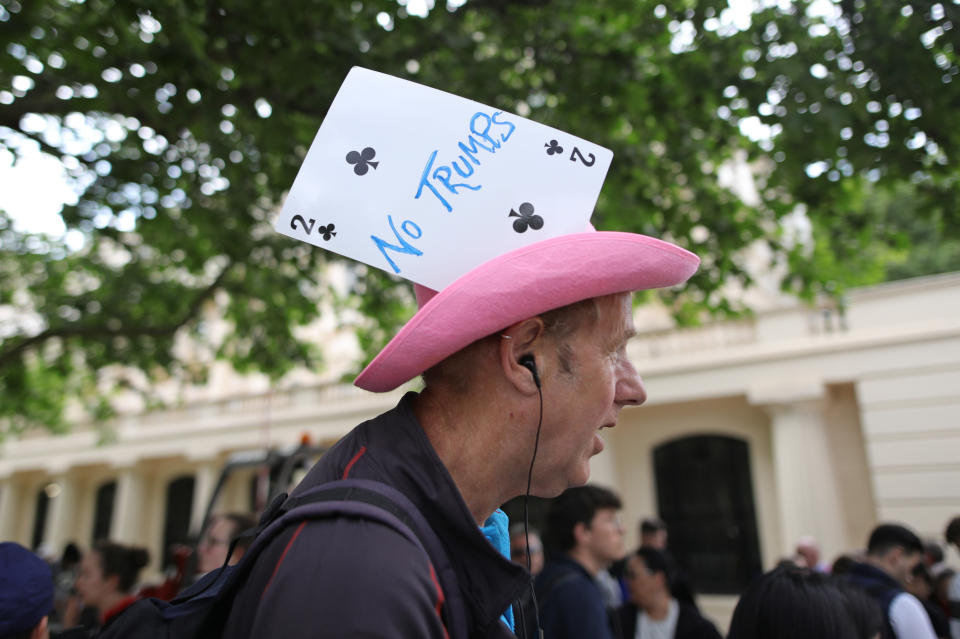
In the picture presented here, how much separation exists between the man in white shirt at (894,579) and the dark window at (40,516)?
2657 centimetres

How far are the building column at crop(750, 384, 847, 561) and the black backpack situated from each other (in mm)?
11712

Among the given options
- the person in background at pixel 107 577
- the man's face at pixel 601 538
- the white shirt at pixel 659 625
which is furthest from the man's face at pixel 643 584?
the person in background at pixel 107 577

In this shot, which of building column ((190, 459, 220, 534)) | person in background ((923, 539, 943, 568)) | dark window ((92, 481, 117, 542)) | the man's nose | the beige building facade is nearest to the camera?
the man's nose

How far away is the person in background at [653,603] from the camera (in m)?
4.57

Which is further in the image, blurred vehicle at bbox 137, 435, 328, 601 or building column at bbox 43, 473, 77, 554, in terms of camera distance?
building column at bbox 43, 473, 77, 554

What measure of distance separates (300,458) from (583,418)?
5.31 m

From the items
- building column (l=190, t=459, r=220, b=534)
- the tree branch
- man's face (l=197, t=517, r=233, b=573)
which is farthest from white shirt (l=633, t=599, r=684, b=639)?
building column (l=190, t=459, r=220, b=534)

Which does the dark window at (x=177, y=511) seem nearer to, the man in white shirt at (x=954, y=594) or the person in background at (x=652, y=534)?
the person in background at (x=652, y=534)

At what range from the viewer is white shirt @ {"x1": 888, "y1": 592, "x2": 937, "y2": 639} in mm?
3176

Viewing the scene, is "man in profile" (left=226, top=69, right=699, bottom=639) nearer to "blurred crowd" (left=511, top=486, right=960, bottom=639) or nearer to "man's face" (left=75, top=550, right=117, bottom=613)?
"blurred crowd" (left=511, top=486, right=960, bottom=639)

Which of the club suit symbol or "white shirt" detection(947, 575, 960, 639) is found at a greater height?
the club suit symbol

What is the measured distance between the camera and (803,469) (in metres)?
11.5

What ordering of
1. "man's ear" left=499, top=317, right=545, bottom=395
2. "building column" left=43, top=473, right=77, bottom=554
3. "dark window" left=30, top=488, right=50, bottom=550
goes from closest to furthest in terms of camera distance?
"man's ear" left=499, top=317, right=545, bottom=395 → "building column" left=43, top=473, right=77, bottom=554 → "dark window" left=30, top=488, right=50, bottom=550

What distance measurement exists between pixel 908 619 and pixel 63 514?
23.8m
